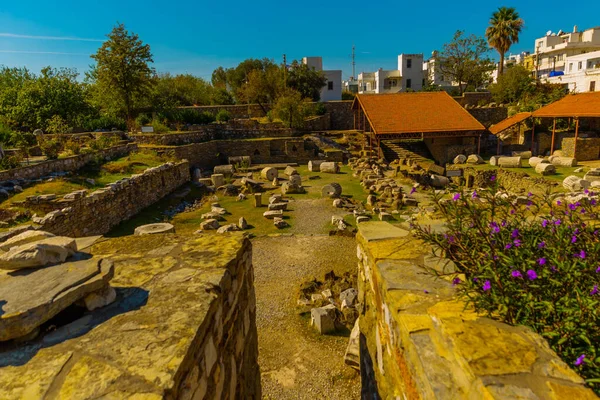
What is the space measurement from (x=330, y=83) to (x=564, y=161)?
2940 cm

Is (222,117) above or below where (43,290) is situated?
above

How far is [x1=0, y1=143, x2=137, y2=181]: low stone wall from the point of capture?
12.6 m

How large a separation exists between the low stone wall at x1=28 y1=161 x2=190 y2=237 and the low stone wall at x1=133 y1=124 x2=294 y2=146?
7.01m

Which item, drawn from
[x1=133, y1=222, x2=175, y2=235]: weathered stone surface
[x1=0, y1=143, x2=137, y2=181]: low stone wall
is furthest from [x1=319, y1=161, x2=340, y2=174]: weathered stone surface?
[x1=133, y1=222, x2=175, y2=235]: weathered stone surface

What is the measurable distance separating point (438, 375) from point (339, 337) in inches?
198

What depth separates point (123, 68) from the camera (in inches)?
1035

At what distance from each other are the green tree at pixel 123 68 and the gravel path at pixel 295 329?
67.1ft

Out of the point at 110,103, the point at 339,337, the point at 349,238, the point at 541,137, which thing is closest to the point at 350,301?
the point at 339,337

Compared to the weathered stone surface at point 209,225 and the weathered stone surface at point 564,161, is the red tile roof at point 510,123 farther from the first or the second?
the weathered stone surface at point 209,225

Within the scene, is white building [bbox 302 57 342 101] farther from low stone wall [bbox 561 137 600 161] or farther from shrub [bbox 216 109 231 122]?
low stone wall [bbox 561 137 600 161]

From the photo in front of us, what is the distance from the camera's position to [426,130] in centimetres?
2469

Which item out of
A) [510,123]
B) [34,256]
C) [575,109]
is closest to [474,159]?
[510,123]

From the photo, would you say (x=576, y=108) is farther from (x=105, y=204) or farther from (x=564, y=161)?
(x=105, y=204)

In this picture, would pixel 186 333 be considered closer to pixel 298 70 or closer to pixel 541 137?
pixel 541 137
